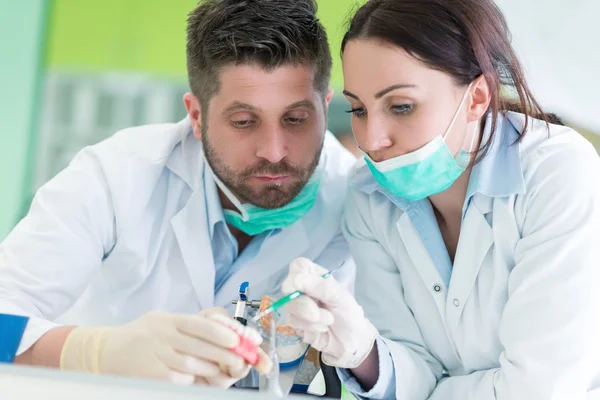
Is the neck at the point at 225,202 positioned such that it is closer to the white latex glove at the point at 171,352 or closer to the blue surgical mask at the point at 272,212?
the blue surgical mask at the point at 272,212

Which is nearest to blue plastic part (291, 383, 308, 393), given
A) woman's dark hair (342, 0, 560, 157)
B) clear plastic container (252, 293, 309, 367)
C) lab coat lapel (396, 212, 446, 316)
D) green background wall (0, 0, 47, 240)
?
clear plastic container (252, 293, 309, 367)

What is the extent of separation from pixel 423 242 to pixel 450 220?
3.8 inches

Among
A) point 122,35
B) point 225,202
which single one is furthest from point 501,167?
point 122,35

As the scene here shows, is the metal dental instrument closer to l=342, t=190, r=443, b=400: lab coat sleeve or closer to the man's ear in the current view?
l=342, t=190, r=443, b=400: lab coat sleeve

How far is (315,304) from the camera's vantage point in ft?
4.05

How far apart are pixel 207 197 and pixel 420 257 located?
1.97ft

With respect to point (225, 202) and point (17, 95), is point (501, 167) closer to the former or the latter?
point (225, 202)

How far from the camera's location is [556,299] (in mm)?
1260

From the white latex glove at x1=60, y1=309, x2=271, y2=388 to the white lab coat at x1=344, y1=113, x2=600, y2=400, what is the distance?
453 millimetres

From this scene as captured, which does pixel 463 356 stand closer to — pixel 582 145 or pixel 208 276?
pixel 582 145

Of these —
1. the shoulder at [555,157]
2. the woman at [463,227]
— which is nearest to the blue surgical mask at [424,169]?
the woman at [463,227]

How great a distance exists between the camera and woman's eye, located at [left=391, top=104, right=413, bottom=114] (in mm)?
1341

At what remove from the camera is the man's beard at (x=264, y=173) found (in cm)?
164

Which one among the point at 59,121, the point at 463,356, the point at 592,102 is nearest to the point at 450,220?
the point at 463,356
